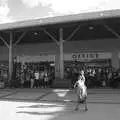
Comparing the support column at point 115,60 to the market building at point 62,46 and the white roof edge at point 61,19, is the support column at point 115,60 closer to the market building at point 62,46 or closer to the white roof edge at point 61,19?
the market building at point 62,46

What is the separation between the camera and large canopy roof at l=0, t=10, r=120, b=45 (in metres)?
10.5

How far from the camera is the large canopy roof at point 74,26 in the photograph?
10523mm

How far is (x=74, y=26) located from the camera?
1284 cm

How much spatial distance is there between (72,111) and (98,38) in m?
9.82

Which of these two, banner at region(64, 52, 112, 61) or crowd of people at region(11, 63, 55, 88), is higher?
banner at region(64, 52, 112, 61)

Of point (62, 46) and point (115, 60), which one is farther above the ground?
point (62, 46)

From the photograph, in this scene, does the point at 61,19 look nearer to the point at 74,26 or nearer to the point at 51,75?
the point at 74,26

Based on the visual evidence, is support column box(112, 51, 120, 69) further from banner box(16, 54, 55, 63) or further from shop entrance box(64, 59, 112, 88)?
banner box(16, 54, 55, 63)

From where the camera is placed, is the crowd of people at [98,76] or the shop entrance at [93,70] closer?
the crowd of people at [98,76]

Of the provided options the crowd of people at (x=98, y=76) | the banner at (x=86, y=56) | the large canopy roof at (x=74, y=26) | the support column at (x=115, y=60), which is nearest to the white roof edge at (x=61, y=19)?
the large canopy roof at (x=74, y=26)

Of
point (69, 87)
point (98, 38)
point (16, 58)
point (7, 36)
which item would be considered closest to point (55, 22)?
point (69, 87)

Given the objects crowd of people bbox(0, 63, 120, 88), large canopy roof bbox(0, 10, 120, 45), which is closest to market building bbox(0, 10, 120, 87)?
large canopy roof bbox(0, 10, 120, 45)

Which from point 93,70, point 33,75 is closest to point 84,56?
point 93,70

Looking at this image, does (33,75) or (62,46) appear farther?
(33,75)
